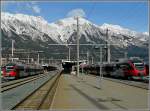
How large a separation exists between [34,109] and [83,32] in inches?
4741

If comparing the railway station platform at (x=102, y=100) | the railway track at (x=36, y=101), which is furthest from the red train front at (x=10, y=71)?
the railway track at (x=36, y=101)

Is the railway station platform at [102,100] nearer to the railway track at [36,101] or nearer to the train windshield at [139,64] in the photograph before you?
the railway track at [36,101]

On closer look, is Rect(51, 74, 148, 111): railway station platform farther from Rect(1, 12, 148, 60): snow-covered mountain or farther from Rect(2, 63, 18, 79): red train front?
Rect(1, 12, 148, 60): snow-covered mountain

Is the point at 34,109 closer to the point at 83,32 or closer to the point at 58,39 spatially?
the point at 58,39

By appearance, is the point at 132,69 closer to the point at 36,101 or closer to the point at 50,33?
the point at 36,101

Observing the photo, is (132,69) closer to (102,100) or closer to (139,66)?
(139,66)

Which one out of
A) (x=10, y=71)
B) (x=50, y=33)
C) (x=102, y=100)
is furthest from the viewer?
(x=50, y=33)

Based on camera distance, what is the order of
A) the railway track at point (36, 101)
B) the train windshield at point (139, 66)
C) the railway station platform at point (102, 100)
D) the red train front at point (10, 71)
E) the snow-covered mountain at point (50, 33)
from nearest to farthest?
the railway station platform at point (102, 100) < the railway track at point (36, 101) < the train windshield at point (139, 66) < the red train front at point (10, 71) < the snow-covered mountain at point (50, 33)

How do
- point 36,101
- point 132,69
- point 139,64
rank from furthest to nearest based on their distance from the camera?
1. point 139,64
2. point 132,69
3. point 36,101

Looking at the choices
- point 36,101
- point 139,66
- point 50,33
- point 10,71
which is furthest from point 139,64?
point 50,33

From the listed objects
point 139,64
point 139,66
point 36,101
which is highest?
point 139,64

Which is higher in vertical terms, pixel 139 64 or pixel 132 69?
pixel 139 64

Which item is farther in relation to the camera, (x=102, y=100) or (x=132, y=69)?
(x=132, y=69)

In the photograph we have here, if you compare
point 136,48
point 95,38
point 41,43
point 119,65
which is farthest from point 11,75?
point 95,38
